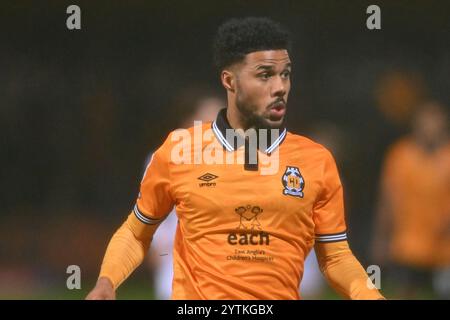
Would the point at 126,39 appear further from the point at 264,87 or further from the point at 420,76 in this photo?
the point at 264,87

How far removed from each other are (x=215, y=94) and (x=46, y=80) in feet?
7.33

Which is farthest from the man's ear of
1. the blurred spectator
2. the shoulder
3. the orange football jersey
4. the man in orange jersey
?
the blurred spectator

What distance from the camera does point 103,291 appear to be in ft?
13.0

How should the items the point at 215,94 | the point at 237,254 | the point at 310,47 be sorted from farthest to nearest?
1. the point at 310,47
2. the point at 215,94
3. the point at 237,254

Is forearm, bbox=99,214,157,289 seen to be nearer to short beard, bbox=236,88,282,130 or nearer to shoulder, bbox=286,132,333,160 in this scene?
short beard, bbox=236,88,282,130

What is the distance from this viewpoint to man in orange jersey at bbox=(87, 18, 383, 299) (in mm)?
4191

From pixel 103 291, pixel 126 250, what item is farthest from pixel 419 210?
pixel 103 291

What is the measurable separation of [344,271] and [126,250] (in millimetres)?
1007

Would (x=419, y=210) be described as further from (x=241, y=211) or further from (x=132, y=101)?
(x=241, y=211)

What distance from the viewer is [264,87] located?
4.34 meters

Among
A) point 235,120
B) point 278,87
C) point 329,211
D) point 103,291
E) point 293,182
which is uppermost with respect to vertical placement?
point 278,87

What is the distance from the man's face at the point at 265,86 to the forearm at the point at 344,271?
633 mm

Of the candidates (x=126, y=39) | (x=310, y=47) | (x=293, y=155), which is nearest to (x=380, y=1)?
(x=310, y=47)

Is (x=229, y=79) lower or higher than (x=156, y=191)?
higher
